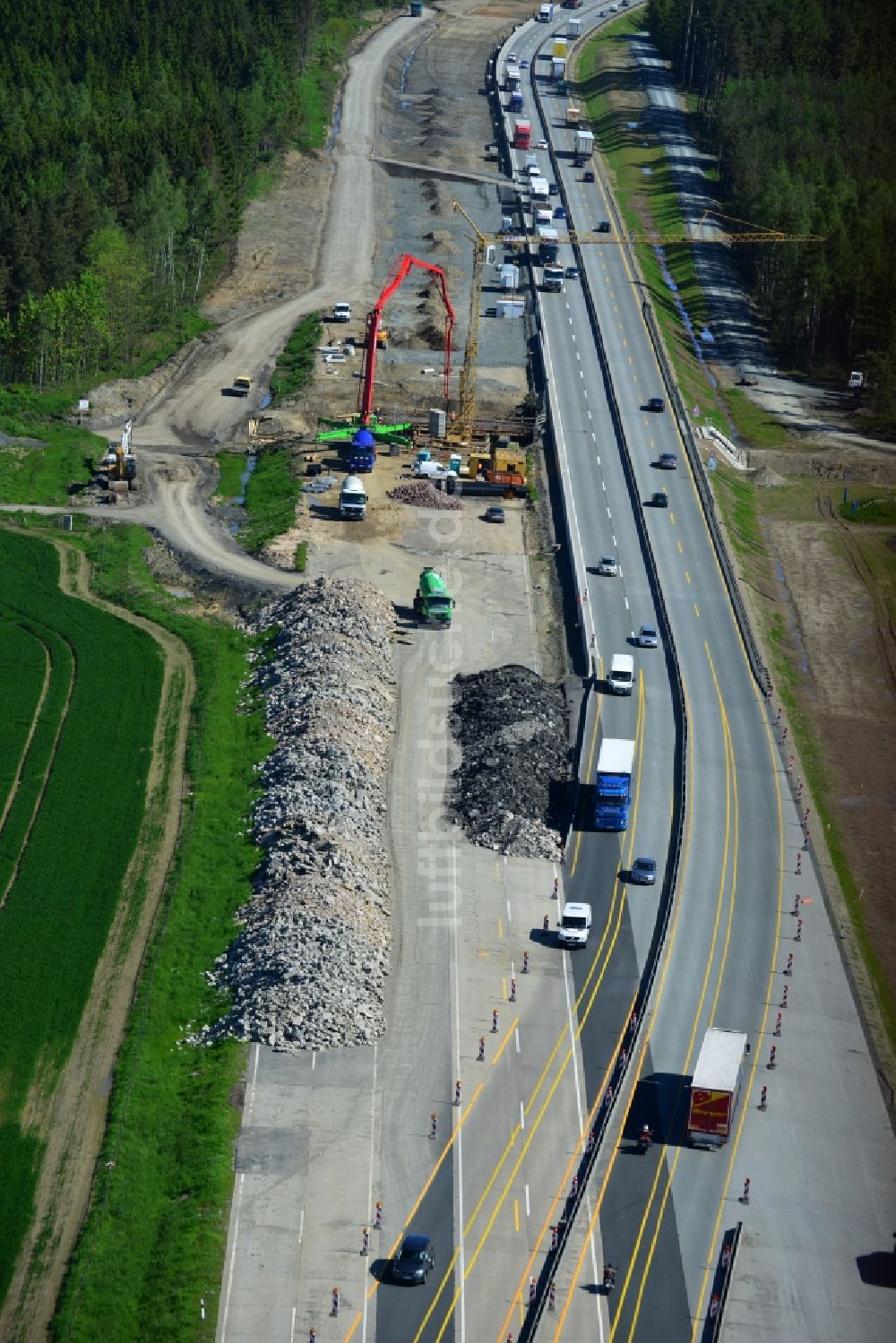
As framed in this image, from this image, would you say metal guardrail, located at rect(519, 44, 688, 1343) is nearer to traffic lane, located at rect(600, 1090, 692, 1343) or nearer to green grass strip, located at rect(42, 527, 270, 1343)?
traffic lane, located at rect(600, 1090, 692, 1343)

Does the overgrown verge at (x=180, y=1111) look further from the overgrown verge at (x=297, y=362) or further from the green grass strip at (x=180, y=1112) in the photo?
Answer: the overgrown verge at (x=297, y=362)

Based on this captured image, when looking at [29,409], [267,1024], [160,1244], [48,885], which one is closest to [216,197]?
[29,409]

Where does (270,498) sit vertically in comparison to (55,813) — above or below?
above

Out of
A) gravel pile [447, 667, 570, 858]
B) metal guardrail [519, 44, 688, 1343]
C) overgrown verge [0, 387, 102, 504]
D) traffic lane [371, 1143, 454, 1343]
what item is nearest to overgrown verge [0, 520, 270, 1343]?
traffic lane [371, 1143, 454, 1343]

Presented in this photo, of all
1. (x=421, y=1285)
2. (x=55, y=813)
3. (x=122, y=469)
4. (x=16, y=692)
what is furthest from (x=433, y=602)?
(x=421, y=1285)

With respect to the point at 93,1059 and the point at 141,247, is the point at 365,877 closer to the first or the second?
the point at 93,1059

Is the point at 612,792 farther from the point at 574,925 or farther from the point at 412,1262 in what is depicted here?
the point at 412,1262
